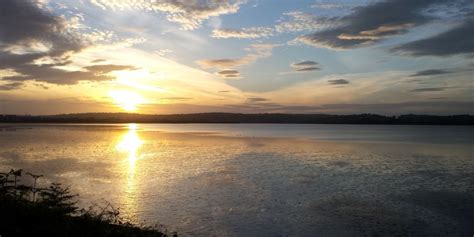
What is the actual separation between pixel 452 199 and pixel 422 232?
329 inches

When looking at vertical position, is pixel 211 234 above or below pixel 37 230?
below

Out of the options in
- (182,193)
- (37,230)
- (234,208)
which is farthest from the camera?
(182,193)

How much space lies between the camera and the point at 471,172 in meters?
37.7

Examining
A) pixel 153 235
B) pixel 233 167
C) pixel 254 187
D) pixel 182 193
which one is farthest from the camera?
pixel 233 167

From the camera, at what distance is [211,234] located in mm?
18219

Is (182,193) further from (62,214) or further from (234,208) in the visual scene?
(62,214)

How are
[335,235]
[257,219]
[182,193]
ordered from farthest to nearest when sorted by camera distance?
[182,193] → [257,219] → [335,235]

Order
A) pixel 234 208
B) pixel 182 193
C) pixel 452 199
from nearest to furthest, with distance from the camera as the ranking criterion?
pixel 234 208, pixel 452 199, pixel 182 193

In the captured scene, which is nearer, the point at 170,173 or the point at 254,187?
the point at 254,187

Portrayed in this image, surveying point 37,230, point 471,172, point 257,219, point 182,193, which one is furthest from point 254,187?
point 471,172

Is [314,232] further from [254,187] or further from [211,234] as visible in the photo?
[254,187]

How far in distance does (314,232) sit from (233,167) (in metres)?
22.8

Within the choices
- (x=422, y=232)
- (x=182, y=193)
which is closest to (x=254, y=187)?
(x=182, y=193)

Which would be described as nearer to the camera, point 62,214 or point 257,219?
point 62,214
